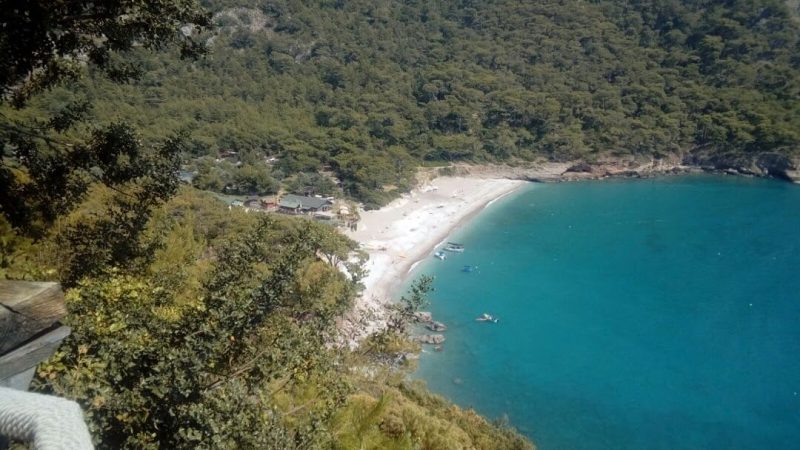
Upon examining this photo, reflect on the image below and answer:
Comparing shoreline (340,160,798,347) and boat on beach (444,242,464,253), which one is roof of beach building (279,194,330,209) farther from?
boat on beach (444,242,464,253)

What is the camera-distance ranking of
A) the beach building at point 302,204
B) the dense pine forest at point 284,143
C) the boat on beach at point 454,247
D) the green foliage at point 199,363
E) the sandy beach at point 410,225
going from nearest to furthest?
1. the green foliage at point 199,363
2. the dense pine forest at point 284,143
3. the sandy beach at point 410,225
4. the boat on beach at point 454,247
5. the beach building at point 302,204

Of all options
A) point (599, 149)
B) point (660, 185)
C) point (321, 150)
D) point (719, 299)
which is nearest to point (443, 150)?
point (321, 150)

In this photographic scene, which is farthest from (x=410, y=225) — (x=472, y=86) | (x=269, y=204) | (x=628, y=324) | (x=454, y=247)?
(x=472, y=86)

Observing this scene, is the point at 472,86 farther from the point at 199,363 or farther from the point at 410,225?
the point at 199,363

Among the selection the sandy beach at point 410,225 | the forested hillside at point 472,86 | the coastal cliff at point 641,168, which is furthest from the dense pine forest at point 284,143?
the sandy beach at point 410,225

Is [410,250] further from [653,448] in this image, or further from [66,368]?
[66,368]

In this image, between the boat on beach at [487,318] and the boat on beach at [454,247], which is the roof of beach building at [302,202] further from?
the boat on beach at [487,318]

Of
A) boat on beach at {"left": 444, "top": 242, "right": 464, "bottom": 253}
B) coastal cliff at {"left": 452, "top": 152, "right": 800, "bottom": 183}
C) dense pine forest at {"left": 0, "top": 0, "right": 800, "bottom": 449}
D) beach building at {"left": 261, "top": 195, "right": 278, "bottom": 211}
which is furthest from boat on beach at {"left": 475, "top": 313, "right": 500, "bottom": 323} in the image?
coastal cliff at {"left": 452, "top": 152, "right": 800, "bottom": 183}
